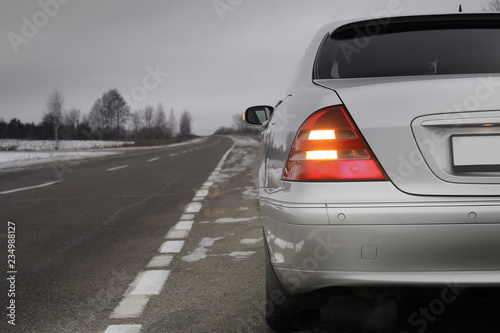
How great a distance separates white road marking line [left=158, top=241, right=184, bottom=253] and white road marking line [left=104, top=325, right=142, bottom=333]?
5.83 ft

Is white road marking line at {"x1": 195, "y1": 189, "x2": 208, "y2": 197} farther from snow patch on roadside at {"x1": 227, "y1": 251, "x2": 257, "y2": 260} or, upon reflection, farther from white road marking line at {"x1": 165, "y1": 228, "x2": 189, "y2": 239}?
snow patch on roadside at {"x1": 227, "y1": 251, "x2": 257, "y2": 260}

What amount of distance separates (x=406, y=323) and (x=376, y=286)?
838mm

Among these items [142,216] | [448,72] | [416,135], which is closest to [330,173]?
[416,135]

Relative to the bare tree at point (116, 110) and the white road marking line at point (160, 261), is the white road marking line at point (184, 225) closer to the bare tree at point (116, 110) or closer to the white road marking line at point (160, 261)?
the white road marking line at point (160, 261)

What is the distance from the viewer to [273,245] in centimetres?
217

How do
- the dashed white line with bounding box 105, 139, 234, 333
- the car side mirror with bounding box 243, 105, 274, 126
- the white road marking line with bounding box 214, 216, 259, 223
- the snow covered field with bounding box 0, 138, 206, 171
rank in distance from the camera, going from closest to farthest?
the dashed white line with bounding box 105, 139, 234, 333 < the car side mirror with bounding box 243, 105, 274, 126 < the white road marking line with bounding box 214, 216, 259, 223 < the snow covered field with bounding box 0, 138, 206, 171

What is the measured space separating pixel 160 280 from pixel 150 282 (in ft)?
0.25

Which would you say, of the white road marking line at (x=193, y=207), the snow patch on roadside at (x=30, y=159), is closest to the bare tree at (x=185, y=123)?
the snow patch on roadside at (x=30, y=159)

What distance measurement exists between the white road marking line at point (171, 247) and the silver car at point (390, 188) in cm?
237

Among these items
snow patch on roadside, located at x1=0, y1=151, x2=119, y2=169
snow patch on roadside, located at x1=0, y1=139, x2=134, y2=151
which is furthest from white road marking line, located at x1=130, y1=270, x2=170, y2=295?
snow patch on roadside, located at x1=0, y1=139, x2=134, y2=151

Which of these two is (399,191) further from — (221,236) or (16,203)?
(16,203)

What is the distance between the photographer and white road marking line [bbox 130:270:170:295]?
10.5ft

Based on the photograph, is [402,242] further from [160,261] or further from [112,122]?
[112,122]

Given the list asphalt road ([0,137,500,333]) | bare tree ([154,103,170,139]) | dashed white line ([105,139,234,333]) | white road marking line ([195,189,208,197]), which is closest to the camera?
asphalt road ([0,137,500,333])
